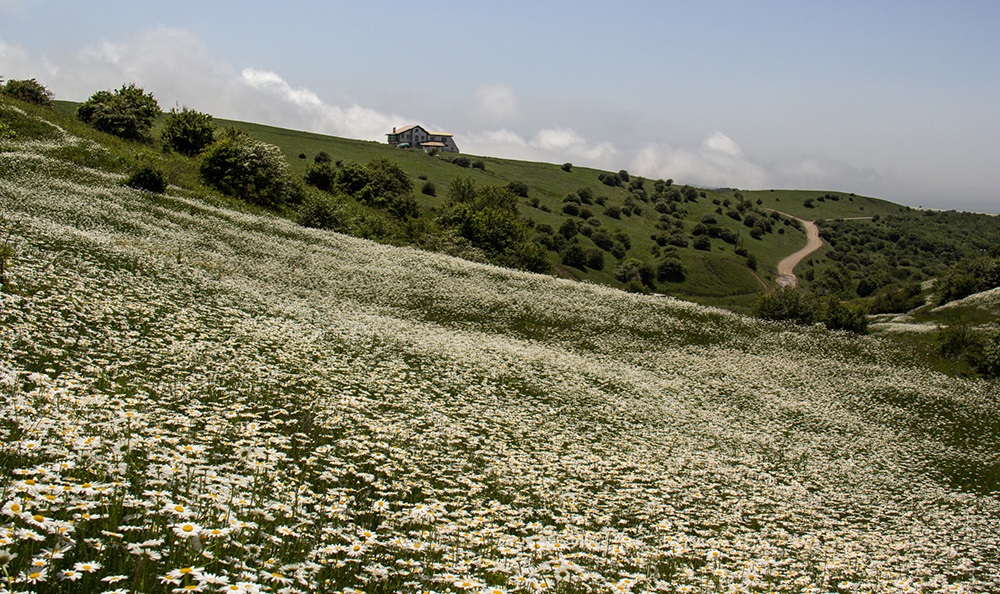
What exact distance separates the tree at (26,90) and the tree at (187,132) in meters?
11.0

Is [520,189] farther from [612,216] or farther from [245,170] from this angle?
[245,170]

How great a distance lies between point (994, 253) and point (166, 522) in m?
128

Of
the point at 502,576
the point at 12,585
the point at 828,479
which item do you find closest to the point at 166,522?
the point at 12,585

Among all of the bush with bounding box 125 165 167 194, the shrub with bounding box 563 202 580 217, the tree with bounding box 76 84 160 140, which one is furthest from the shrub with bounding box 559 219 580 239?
the bush with bounding box 125 165 167 194

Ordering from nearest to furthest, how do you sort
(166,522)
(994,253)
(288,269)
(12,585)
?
(12,585)
(166,522)
(288,269)
(994,253)

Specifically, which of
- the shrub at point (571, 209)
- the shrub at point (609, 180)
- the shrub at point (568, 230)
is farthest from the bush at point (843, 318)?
the shrub at point (609, 180)

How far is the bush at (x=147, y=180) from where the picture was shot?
43875mm

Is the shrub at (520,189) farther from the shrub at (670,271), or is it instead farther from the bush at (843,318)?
the bush at (843,318)

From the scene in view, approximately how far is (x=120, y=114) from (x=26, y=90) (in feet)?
29.8

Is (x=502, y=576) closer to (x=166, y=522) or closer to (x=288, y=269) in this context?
(x=166, y=522)

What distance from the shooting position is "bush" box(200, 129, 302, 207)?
55.8m

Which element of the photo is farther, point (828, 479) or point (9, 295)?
point (828, 479)

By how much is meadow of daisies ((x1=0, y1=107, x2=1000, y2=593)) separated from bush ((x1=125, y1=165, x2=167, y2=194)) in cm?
305

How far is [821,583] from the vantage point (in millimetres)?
9539
